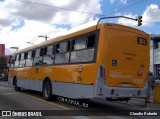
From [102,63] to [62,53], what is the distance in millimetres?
3456

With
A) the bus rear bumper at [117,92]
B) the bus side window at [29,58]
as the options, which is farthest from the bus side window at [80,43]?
the bus side window at [29,58]

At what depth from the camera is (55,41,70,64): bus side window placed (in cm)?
1441

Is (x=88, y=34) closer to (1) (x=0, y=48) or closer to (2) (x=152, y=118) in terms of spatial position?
(2) (x=152, y=118)

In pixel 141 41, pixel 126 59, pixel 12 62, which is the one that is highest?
pixel 141 41

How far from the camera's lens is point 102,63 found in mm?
11891

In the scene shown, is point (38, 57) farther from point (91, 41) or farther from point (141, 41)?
point (141, 41)

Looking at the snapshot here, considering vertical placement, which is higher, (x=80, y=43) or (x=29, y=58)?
(x=80, y=43)

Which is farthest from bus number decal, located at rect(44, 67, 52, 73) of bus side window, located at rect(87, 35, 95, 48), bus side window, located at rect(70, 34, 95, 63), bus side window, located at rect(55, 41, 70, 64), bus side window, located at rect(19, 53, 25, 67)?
bus side window, located at rect(19, 53, 25, 67)

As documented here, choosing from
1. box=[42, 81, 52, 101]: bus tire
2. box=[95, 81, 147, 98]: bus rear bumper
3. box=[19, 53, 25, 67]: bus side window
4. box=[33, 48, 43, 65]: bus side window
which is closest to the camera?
box=[95, 81, 147, 98]: bus rear bumper

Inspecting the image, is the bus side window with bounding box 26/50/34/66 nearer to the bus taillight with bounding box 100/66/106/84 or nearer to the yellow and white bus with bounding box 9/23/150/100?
the yellow and white bus with bounding box 9/23/150/100

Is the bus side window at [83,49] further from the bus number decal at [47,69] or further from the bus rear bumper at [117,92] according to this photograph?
the bus number decal at [47,69]

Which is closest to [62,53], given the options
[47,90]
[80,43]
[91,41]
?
[80,43]

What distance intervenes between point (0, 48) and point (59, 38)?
104 metres

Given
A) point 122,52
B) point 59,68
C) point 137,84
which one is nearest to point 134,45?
point 122,52
